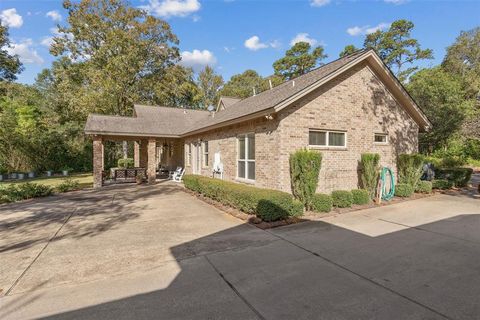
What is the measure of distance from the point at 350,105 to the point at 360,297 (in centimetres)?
861

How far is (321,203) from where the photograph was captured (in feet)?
26.9

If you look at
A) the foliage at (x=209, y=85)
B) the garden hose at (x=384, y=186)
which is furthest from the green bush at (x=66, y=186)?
the foliage at (x=209, y=85)

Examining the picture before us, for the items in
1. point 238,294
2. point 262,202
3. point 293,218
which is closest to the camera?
point 238,294

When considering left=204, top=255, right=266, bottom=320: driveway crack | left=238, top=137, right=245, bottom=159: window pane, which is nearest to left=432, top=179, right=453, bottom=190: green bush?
left=238, top=137, right=245, bottom=159: window pane

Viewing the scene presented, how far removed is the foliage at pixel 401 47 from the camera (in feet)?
124

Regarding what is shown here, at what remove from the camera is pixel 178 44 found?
3222 cm

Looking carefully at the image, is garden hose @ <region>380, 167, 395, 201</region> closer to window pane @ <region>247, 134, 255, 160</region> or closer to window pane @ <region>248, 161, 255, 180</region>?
window pane @ <region>248, 161, 255, 180</region>

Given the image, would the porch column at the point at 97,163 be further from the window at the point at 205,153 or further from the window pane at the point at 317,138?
the window pane at the point at 317,138

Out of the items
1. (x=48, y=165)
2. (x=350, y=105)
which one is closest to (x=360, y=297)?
(x=350, y=105)

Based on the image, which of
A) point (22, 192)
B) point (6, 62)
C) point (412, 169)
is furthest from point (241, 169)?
point (6, 62)

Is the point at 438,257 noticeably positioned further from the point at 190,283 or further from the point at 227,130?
the point at 227,130

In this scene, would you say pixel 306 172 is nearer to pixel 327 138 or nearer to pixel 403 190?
pixel 327 138

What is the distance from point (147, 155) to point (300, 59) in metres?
30.2

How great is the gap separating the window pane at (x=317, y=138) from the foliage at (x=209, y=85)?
3459cm
